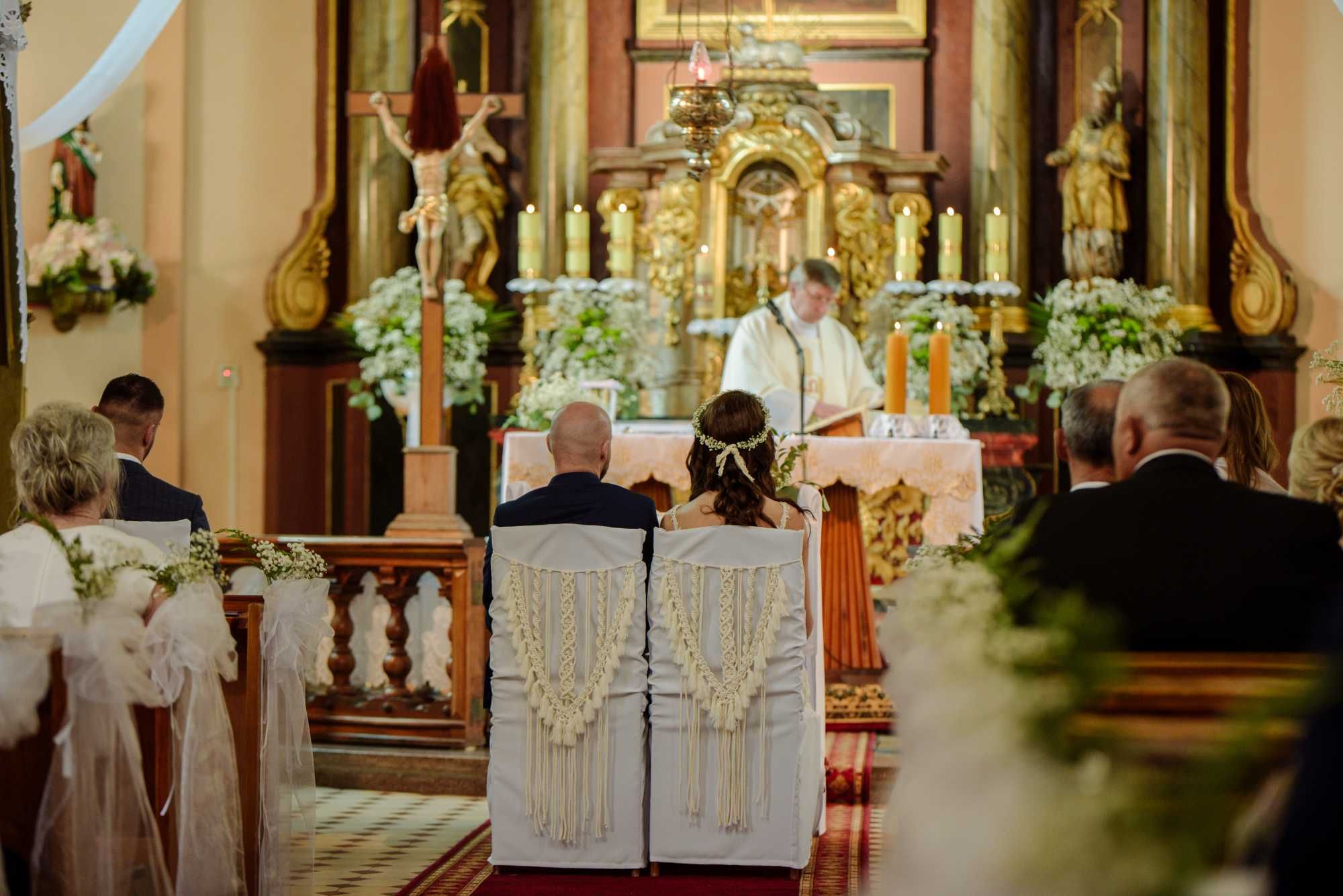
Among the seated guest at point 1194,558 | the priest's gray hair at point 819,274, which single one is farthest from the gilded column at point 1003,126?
the seated guest at point 1194,558

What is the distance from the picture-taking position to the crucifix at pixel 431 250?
7.13 m

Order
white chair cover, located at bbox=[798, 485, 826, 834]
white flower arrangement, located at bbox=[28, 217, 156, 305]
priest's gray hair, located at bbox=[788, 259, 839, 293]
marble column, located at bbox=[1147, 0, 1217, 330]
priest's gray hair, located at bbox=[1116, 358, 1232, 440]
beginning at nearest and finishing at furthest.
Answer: priest's gray hair, located at bbox=[1116, 358, 1232, 440]
white chair cover, located at bbox=[798, 485, 826, 834]
priest's gray hair, located at bbox=[788, 259, 839, 293]
white flower arrangement, located at bbox=[28, 217, 156, 305]
marble column, located at bbox=[1147, 0, 1217, 330]

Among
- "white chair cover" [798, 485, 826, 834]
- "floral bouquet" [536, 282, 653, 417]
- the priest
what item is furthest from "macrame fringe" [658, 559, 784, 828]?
"floral bouquet" [536, 282, 653, 417]

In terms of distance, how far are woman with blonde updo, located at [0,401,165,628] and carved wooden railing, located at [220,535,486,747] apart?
9.06 feet

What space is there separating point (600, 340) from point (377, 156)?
7.00 feet

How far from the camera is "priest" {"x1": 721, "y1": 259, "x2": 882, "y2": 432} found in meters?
8.00

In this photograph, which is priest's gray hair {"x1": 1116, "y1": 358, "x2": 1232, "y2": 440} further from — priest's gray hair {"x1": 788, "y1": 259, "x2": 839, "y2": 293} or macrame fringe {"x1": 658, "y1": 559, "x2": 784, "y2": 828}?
priest's gray hair {"x1": 788, "y1": 259, "x2": 839, "y2": 293}

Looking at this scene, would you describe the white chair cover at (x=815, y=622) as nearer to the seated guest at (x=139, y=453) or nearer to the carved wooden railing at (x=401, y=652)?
the carved wooden railing at (x=401, y=652)

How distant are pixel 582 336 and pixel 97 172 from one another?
3056mm

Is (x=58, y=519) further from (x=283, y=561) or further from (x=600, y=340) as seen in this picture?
(x=600, y=340)

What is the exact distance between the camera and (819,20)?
430 inches

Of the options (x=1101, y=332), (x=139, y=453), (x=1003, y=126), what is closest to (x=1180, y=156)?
(x=1003, y=126)

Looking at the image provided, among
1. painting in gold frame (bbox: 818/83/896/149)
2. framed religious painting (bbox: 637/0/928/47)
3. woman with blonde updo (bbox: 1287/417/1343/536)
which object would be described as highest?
framed religious painting (bbox: 637/0/928/47)

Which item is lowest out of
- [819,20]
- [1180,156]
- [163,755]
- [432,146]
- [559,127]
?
[163,755]
